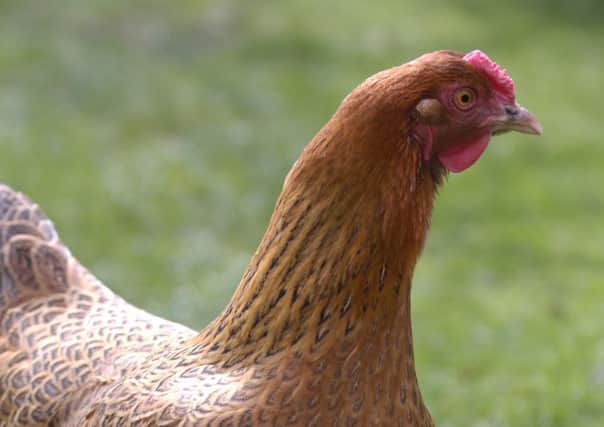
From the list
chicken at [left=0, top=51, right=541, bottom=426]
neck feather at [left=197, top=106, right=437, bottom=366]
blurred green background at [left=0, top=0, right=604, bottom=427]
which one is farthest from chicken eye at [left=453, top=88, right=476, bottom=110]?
blurred green background at [left=0, top=0, right=604, bottom=427]

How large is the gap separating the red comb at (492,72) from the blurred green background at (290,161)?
103 inches

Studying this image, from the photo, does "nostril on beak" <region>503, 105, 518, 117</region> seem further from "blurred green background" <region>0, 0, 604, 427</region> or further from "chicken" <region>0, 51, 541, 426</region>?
"blurred green background" <region>0, 0, 604, 427</region>

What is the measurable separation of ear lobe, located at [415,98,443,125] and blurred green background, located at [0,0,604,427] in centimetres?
271

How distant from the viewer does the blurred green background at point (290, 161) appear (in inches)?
213

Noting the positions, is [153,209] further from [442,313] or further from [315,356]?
[315,356]

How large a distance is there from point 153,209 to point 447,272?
2.01 meters

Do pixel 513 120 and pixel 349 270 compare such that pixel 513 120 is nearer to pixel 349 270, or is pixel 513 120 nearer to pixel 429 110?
pixel 429 110

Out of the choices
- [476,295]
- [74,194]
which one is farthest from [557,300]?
[74,194]

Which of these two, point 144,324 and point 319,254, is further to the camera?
point 144,324

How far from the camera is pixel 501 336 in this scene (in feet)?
18.0

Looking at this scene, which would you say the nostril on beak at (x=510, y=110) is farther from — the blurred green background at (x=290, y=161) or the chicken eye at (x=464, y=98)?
the blurred green background at (x=290, y=161)

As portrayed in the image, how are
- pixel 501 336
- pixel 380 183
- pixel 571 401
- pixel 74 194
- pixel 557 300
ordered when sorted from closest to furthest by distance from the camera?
pixel 380 183 < pixel 571 401 < pixel 501 336 < pixel 557 300 < pixel 74 194

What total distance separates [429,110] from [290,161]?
5216mm

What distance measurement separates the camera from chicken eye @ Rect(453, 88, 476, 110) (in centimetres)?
228
